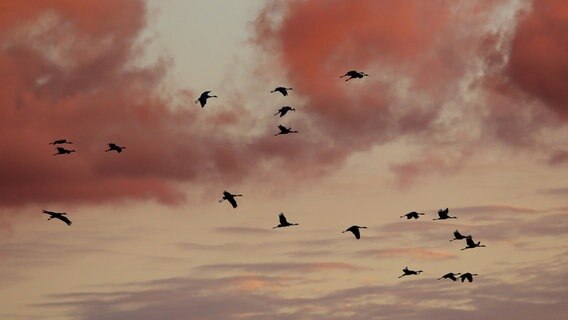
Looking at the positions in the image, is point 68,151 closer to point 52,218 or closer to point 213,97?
point 52,218

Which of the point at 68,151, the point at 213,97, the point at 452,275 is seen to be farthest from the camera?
the point at 452,275

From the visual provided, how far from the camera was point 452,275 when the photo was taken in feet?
573

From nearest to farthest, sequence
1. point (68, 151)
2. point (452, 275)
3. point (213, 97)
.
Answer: point (213, 97) → point (68, 151) → point (452, 275)

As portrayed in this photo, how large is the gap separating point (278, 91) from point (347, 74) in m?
11.1

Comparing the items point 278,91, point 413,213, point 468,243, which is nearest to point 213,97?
point 278,91

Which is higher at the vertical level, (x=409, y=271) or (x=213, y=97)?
(x=213, y=97)

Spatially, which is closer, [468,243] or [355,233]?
[355,233]

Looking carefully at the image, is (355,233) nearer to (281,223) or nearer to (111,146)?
(281,223)

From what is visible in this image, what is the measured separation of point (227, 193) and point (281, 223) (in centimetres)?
1223

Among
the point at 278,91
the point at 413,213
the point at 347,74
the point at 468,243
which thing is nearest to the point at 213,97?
the point at 278,91

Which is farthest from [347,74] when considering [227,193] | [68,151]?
[68,151]

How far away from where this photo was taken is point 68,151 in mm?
160875

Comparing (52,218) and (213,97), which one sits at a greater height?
(213,97)

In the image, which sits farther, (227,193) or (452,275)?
(452,275)
